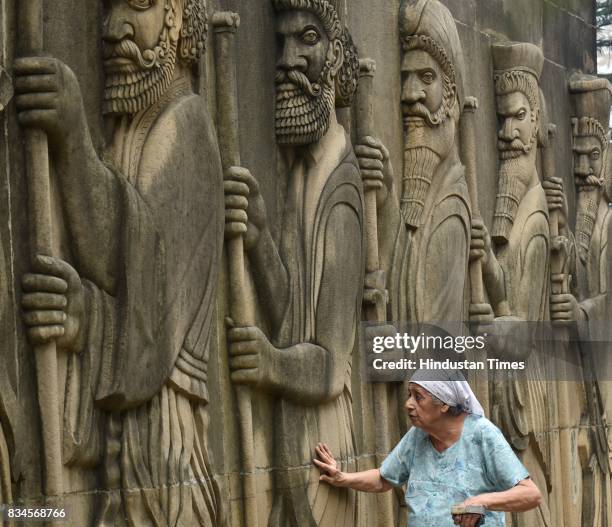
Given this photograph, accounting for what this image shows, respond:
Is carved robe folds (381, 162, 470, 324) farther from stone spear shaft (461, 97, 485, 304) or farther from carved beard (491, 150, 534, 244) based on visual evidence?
carved beard (491, 150, 534, 244)

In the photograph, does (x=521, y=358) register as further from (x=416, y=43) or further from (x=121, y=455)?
(x=121, y=455)

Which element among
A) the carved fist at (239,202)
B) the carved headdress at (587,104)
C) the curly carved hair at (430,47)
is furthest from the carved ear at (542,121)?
the carved fist at (239,202)

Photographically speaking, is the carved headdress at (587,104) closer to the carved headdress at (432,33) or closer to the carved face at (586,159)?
the carved face at (586,159)

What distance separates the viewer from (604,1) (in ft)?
88.1

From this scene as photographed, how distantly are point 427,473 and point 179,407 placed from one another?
110 centimetres

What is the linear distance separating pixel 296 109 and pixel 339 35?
57cm

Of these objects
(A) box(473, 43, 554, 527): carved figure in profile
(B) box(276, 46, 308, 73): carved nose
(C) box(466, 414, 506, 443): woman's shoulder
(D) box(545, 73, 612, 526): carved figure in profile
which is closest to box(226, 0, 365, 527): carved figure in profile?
(B) box(276, 46, 308, 73): carved nose

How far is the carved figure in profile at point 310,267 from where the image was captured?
8.35 m

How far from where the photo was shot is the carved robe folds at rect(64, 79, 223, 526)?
6941 millimetres

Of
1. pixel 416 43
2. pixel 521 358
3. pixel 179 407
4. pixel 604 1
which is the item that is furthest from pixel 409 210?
pixel 604 1

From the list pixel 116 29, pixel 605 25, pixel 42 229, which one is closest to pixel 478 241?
pixel 116 29

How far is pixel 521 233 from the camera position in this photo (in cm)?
1187

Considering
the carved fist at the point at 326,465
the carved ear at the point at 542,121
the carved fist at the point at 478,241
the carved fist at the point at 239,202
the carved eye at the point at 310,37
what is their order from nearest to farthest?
the carved fist at the point at 239,202, the carved fist at the point at 326,465, the carved eye at the point at 310,37, the carved fist at the point at 478,241, the carved ear at the point at 542,121

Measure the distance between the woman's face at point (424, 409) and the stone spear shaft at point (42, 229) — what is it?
147 centimetres
